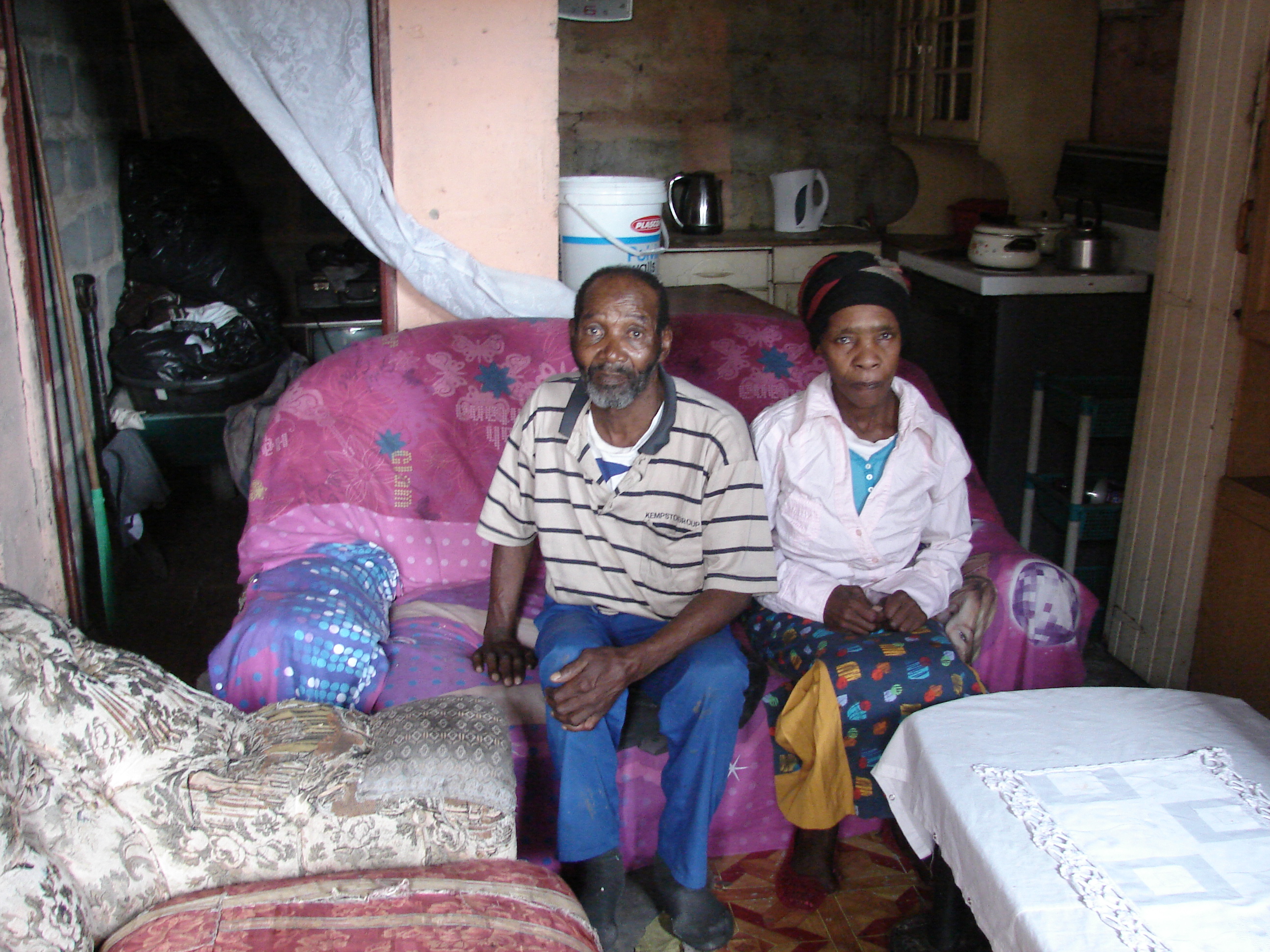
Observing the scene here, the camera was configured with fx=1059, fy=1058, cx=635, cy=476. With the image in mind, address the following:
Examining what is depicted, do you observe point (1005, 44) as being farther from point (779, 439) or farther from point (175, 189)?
point (175, 189)

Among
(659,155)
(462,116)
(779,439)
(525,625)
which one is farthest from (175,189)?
(779,439)

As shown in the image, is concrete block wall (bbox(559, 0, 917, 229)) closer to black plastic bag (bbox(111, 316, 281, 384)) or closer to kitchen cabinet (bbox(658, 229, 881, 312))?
kitchen cabinet (bbox(658, 229, 881, 312))

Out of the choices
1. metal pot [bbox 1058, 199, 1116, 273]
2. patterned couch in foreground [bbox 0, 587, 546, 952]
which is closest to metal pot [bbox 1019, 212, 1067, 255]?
metal pot [bbox 1058, 199, 1116, 273]

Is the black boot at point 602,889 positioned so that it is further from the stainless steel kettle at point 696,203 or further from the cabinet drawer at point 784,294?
the stainless steel kettle at point 696,203

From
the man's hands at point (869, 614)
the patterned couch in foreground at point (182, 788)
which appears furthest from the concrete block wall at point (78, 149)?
the man's hands at point (869, 614)

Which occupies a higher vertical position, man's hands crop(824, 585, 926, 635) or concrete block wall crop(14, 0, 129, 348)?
concrete block wall crop(14, 0, 129, 348)

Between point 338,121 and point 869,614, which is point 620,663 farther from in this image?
point 338,121

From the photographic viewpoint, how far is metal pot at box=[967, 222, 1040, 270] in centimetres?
325

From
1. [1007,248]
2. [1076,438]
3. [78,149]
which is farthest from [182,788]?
[1007,248]

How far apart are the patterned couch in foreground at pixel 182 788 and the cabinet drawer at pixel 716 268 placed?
3103 millimetres

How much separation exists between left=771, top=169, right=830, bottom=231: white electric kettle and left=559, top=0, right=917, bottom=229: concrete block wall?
190 millimetres

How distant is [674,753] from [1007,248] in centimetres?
222

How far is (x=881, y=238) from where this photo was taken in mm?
4387

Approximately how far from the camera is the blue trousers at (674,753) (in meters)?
1.62
